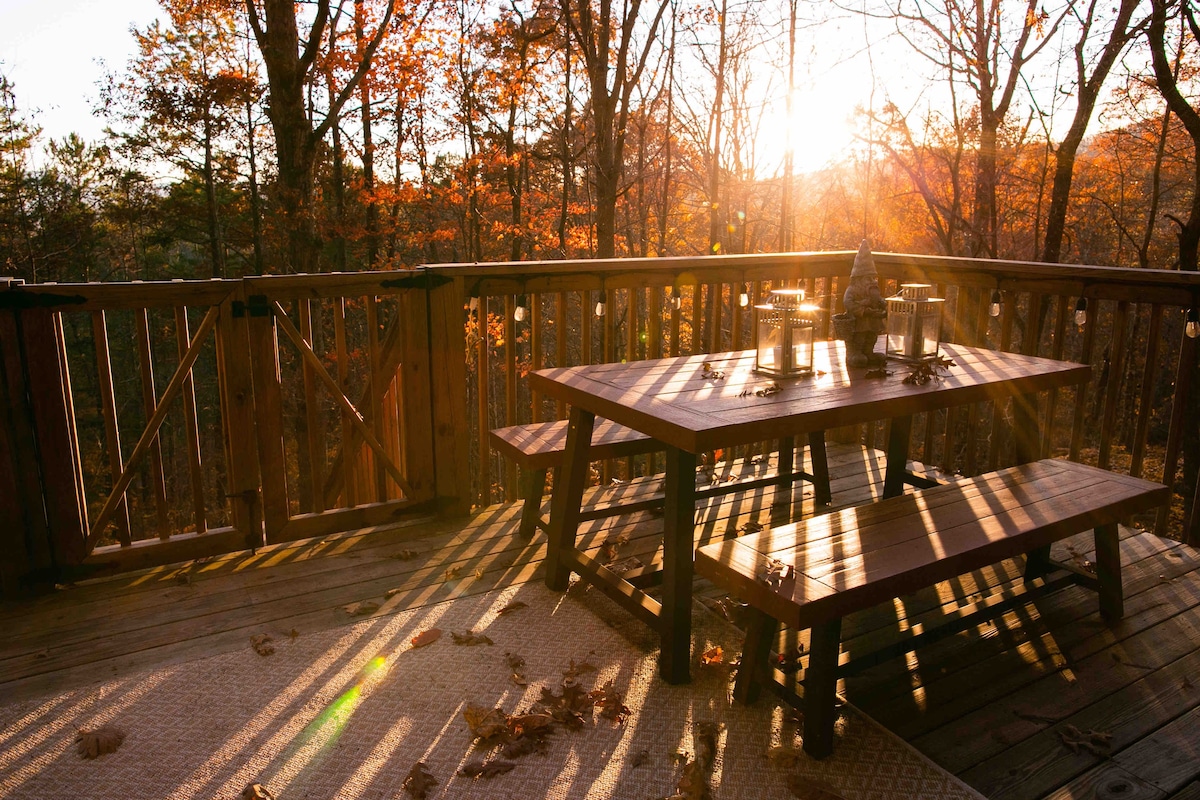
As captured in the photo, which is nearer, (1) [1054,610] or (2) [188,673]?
(2) [188,673]

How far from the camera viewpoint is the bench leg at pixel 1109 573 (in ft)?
8.96

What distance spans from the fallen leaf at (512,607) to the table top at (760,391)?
2.53 ft

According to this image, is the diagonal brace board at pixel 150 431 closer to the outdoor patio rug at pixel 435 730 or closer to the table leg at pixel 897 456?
the outdoor patio rug at pixel 435 730

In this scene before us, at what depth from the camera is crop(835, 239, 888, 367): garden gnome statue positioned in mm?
2748

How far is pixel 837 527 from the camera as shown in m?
2.36

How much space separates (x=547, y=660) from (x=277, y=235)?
11914 mm

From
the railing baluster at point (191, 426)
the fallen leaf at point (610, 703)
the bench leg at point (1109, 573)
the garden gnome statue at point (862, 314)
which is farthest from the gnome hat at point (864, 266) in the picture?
the railing baluster at point (191, 426)

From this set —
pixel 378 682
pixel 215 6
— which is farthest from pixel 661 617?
pixel 215 6

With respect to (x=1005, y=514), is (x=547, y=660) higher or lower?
lower

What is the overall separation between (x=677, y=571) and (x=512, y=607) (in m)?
0.76

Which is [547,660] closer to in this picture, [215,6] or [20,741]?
[20,741]

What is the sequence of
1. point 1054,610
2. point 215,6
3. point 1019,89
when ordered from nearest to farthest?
point 1054,610
point 1019,89
point 215,6

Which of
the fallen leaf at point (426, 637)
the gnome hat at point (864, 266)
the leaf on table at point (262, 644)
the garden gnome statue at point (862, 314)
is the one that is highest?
the gnome hat at point (864, 266)

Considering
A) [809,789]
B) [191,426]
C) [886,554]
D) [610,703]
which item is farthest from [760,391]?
[191,426]
